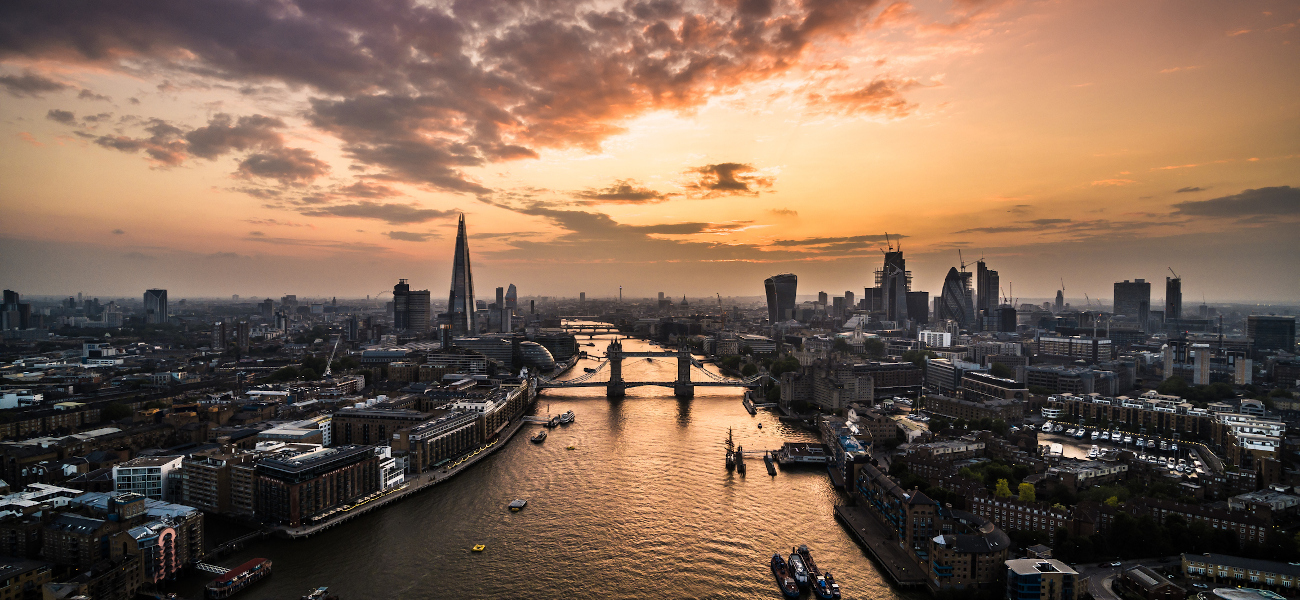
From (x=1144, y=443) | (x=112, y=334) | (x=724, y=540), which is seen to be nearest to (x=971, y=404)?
(x=1144, y=443)

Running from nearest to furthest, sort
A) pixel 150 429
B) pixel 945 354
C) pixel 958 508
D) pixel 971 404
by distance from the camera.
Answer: pixel 958 508 → pixel 150 429 → pixel 971 404 → pixel 945 354

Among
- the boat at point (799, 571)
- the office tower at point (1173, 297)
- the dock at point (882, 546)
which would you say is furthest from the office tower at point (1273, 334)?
the boat at point (799, 571)

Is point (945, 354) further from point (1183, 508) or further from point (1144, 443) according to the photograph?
point (1183, 508)

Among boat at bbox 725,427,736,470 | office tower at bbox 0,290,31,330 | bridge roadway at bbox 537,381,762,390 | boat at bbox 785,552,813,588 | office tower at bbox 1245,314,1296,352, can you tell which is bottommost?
boat at bbox 785,552,813,588

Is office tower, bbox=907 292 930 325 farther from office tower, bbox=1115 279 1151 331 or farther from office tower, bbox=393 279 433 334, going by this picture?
office tower, bbox=393 279 433 334

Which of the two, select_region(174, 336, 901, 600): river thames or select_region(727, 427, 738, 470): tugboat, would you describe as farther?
select_region(727, 427, 738, 470): tugboat

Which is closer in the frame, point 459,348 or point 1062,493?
point 1062,493

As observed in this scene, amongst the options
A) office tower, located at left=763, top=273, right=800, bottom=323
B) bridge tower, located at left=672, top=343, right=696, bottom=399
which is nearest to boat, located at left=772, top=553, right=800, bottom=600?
bridge tower, located at left=672, top=343, right=696, bottom=399
